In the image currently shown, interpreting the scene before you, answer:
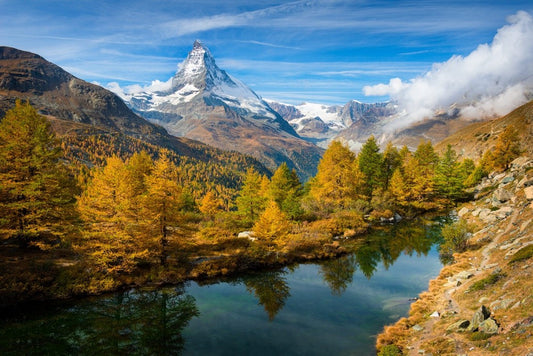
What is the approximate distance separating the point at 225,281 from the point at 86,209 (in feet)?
57.5

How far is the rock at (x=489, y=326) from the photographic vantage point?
638 inches

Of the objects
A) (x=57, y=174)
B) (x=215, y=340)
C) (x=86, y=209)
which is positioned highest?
(x=57, y=174)

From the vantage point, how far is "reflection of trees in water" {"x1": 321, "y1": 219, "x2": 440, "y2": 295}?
125ft

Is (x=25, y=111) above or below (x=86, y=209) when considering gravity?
above

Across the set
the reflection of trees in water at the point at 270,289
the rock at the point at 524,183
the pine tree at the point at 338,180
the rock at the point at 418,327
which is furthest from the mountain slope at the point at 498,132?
the rock at the point at 418,327

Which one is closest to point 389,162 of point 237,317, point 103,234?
point 237,317

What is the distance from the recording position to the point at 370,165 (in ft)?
232

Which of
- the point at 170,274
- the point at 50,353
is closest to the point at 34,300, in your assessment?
the point at 50,353

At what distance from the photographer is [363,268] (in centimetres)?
4012

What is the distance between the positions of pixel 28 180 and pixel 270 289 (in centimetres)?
2863

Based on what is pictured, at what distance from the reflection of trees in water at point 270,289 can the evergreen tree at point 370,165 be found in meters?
40.1

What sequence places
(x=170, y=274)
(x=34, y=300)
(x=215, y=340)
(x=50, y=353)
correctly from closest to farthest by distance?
(x=50, y=353) < (x=215, y=340) < (x=34, y=300) < (x=170, y=274)

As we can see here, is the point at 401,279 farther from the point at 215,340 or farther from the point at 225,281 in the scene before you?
the point at 215,340

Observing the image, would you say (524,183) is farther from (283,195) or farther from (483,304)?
(283,195)
